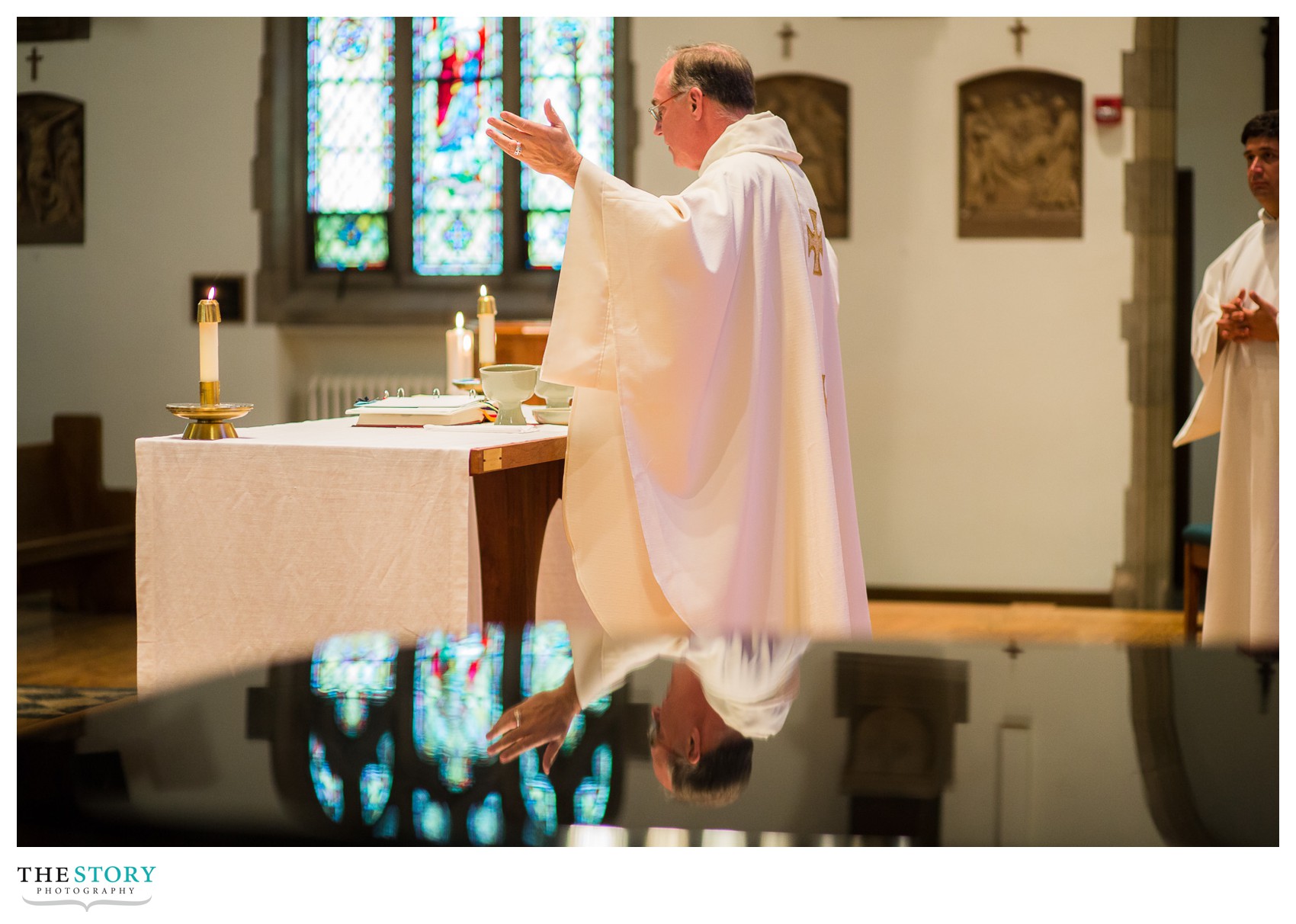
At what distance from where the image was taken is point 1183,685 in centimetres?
75

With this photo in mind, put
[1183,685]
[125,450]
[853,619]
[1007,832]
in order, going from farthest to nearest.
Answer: [125,450], [853,619], [1183,685], [1007,832]

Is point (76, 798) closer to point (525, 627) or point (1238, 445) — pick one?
point (525, 627)

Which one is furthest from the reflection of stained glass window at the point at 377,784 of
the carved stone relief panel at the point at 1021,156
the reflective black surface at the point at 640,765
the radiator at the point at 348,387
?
the radiator at the point at 348,387

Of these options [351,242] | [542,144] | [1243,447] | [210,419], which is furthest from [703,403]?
[351,242]

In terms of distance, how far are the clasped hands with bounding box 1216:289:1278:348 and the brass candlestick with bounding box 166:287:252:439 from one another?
9.46ft

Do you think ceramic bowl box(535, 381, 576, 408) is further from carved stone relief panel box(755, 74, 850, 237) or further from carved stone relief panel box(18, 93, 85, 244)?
carved stone relief panel box(18, 93, 85, 244)

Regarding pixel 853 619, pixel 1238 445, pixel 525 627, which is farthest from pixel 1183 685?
pixel 1238 445

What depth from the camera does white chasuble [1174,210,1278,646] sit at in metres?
3.76

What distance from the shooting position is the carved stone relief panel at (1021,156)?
6.18 meters

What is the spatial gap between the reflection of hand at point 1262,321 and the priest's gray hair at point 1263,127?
1.58 ft

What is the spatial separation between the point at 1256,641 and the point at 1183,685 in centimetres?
13

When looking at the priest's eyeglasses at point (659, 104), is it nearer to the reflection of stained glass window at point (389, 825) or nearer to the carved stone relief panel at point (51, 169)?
the reflection of stained glass window at point (389, 825)

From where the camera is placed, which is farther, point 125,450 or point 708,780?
point 125,450

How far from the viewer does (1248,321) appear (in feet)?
12.3
